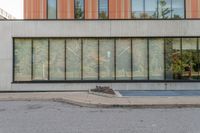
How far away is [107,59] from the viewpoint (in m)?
25.8

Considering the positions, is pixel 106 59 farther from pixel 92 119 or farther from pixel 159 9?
pixel 92 119

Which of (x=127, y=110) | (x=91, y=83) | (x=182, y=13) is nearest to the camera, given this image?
(x=127, y=110)

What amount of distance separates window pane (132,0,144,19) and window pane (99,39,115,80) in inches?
338

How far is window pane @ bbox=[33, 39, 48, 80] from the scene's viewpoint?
1007 inches

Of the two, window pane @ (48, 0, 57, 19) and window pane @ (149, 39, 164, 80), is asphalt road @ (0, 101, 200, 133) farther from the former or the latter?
window pane @ (48, 0, 57, 19)

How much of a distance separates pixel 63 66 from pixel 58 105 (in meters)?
7.73

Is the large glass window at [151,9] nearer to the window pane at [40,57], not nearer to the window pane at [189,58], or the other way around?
the window pane at [189,58]

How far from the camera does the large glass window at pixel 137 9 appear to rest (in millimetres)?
33531

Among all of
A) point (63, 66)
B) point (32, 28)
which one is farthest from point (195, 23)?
point (32, 28)

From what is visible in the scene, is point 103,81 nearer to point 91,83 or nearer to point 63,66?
point 91,83

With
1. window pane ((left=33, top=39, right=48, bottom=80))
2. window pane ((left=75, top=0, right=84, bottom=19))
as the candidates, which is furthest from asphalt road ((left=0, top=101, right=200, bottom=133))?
window pane ((left=75, top=0, right=84, bottom=19))

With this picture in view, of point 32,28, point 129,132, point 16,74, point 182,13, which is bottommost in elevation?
point 129,132

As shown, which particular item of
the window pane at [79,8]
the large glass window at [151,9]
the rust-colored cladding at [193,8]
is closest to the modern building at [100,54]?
the large glass window at [151,9]

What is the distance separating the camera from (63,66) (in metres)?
25.7
